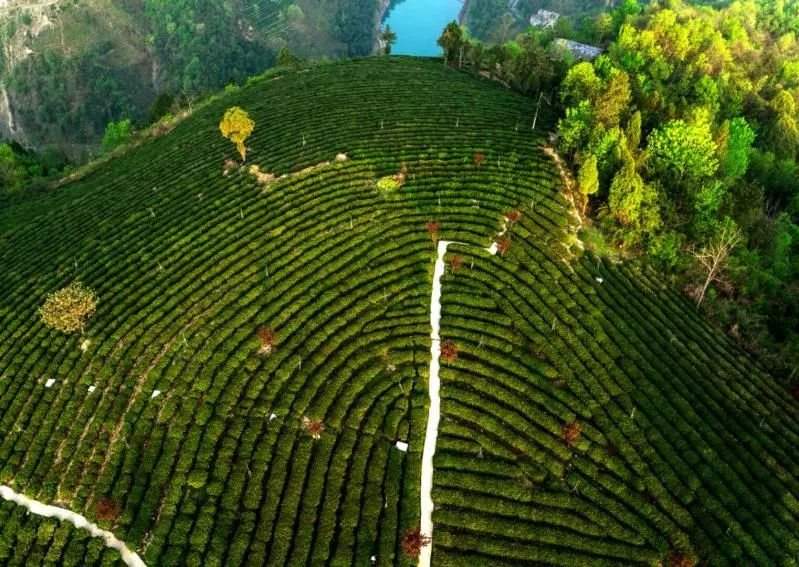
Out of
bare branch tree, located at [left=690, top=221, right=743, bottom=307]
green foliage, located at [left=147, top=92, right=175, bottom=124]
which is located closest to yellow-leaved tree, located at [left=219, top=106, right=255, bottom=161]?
green foliage, located at [left=147, top=92, right=175, bottom=124]

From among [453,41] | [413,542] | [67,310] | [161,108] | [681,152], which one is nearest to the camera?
[413,542]

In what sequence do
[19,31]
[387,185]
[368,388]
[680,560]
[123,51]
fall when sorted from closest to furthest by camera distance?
[680,560]
[368,388]
[387,185]
[19,31]
[123,51]

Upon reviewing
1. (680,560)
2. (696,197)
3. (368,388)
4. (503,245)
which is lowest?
(680,560)

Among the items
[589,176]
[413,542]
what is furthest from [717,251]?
[413,542]

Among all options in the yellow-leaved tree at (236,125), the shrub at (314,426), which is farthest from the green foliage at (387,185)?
the shrub at (314,426)

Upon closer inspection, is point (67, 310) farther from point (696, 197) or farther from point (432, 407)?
point (696, 197)

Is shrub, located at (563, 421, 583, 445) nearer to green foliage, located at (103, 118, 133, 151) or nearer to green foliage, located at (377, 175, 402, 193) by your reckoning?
green foliage, located at (377, 175, 402, 193)

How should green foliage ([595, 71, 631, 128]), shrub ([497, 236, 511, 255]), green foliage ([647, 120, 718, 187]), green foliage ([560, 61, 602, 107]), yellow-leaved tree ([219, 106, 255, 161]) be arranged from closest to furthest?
shrub ([497, 236, 511, 255]) → green foliage ([647, 120, 718, 187]) → yellow-leaved tree ([219, 106, 255, 161]) → green foliage ([595, 71, 631, 128]) → green foliage ([560, 61, 602, 107])
